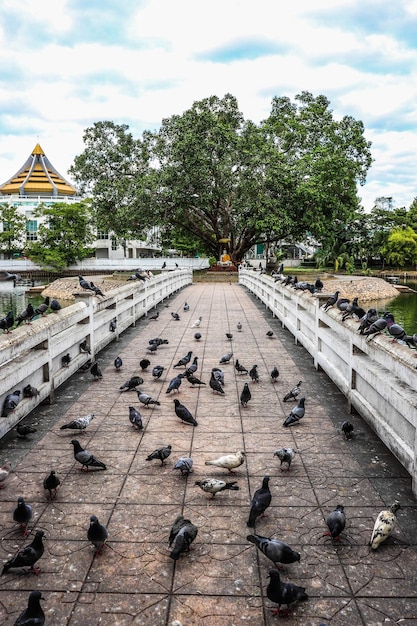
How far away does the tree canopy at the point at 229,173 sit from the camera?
119 feet

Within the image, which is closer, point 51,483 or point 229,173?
point 51,483

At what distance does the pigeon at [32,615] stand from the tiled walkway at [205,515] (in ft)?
0.47

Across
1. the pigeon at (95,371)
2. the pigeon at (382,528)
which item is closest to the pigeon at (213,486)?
the pigeon at (382,528)

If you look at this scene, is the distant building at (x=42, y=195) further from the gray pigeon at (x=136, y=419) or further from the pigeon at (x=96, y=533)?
the pigeon at (x=96, y=533)

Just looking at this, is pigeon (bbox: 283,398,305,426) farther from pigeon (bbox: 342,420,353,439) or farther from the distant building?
the distant building

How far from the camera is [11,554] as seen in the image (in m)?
3.46

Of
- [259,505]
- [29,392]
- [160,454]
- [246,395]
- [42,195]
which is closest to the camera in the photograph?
[259,505]

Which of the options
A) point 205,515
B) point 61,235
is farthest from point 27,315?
point 61,235

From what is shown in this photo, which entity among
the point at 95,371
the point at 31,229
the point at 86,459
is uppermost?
the point at 31,229

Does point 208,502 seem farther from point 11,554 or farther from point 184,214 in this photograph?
point 184,214

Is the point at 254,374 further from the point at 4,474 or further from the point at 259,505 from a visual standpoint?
the point at 4,474

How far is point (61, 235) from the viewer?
54594mm

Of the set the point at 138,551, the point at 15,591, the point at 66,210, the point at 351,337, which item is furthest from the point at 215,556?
the point at 66,210

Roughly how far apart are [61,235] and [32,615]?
54.7m
